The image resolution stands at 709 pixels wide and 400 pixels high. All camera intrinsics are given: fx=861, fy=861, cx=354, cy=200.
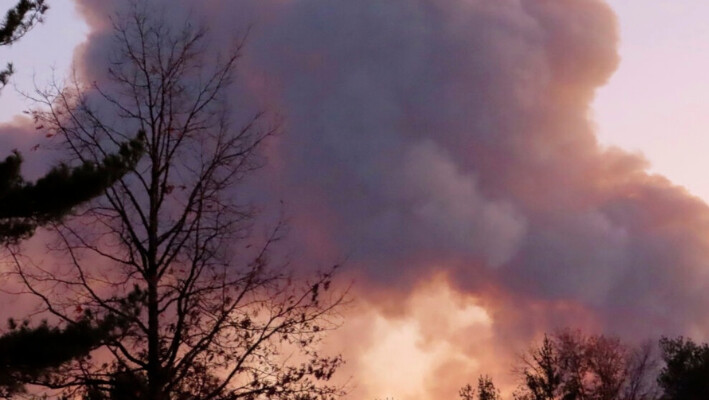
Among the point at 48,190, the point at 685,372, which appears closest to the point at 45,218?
the point at 48,190

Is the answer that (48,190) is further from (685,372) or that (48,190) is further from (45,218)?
(685,372)

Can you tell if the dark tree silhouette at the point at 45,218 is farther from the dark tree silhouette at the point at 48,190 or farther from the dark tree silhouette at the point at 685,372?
the dark tree silhouette at the point at 685,372

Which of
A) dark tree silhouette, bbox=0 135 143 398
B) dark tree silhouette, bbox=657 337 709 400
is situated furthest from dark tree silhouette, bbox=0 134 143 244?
dark tree silhouette, bbox=657 337 709 400

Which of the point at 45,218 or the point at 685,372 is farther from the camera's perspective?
the point at 685,372

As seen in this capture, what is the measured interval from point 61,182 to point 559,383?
149 feet

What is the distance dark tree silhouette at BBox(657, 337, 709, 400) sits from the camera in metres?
51.1

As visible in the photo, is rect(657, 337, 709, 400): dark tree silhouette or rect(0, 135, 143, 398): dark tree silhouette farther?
rect(657, 337, 709, 400): dark tree silhouette

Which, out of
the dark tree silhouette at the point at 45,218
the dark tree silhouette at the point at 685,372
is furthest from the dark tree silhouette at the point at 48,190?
the dark tree silhouette at the point at 685,372

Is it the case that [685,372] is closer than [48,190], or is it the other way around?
[48,190]

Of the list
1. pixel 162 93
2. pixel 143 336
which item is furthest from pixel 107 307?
pixel 162 93

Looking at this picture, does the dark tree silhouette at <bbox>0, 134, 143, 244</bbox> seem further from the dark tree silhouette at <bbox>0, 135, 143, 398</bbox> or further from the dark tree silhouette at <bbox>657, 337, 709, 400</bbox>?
the dark tree silhouette at <bbox>657, 337, 709, 400</bbox>

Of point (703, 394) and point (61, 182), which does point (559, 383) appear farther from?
point (61, 182)

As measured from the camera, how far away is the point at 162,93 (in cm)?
2075

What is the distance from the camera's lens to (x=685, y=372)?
53000mm
